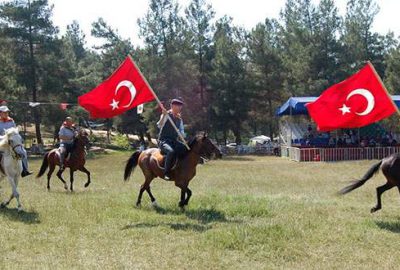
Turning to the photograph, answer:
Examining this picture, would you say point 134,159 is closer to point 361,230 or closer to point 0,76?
point 361,230

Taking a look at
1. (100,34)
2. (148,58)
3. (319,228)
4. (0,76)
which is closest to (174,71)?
(148,58)

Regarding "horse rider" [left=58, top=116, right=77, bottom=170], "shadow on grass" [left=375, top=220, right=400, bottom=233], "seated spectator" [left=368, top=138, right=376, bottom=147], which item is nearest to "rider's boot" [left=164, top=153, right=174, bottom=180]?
"shadow on grass" [left=375, top=220, right=400, bottom=233]

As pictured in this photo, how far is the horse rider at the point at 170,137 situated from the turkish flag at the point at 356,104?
10.4 ft

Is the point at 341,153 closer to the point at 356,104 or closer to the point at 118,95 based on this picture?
the point at 356,104

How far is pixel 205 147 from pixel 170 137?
109cm

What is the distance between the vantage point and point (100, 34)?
61.9 metres

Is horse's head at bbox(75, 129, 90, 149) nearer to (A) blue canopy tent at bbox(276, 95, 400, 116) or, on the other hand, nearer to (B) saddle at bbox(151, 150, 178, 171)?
(B) saddle at bbox(151, 150, 178, 171)

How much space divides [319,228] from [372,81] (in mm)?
3784

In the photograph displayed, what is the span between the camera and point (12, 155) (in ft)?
38.6

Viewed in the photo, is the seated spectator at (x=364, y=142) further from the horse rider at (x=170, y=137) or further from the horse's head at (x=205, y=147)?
the horse's head at (x=205, y=147)

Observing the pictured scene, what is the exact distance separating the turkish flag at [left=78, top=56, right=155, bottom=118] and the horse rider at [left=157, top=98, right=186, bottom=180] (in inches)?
23.0

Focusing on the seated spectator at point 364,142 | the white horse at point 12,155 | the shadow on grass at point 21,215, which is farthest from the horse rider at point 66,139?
the seated spectator at point 364,142

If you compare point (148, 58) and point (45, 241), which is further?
point (148, 58)

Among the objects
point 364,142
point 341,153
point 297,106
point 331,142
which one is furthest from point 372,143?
point 297,106
